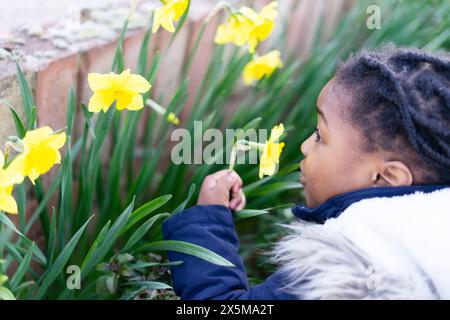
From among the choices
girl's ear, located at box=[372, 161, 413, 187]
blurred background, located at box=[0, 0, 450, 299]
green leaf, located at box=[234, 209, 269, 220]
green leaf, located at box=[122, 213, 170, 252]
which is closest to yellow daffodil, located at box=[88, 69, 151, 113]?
blurred background, located at box=[0, 0, 450, 299]

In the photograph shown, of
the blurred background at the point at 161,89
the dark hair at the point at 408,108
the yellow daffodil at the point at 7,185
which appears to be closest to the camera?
the yellow daffodil at the point at 7,185

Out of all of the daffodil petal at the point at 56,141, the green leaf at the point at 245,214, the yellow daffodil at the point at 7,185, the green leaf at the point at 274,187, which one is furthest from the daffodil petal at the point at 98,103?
the green leaf at the point at 274,187

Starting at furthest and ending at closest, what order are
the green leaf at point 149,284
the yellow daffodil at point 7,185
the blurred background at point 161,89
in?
the blurred background at point 161,89 < the green leaf at point 149,284 < the yellow daffodil at point 7,185

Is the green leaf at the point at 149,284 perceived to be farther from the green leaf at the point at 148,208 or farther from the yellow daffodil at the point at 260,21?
the yellow daffodil at the point at 260,21

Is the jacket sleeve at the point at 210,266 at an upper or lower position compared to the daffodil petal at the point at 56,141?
lower

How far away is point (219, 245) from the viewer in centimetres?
140

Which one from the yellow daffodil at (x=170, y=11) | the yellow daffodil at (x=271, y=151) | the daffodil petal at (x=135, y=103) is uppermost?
the yellow daffodil at (x=170, y=11)

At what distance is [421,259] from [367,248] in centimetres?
9

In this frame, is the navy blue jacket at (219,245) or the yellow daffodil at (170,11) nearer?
the navy blue jacket at (219,245)

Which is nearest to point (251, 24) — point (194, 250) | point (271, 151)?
point (271, 151)

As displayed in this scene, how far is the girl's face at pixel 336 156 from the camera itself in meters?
1.31

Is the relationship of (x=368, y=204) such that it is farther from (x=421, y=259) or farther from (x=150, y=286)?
(x=150, y=286)
